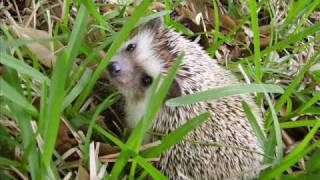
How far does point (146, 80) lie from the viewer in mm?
2896

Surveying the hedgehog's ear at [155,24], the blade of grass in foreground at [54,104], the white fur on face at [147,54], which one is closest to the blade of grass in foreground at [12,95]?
the blade of grass in foreground at [54,104]

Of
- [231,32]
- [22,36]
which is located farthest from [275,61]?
[22,36]

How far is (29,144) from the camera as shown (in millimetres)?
2049

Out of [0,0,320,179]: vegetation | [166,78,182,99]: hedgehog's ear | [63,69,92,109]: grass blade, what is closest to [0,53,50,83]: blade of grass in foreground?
[0,0,320,179]: vegetation

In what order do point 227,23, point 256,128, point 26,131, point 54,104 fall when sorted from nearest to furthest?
1. point 54,104
2. point 26,131
3. point 256,128
4. point 227,23

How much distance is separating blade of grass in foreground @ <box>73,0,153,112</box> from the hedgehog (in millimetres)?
370

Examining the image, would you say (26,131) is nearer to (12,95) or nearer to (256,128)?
(12,95)

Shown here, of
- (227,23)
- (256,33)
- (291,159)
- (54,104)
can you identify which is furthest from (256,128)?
(227,23)

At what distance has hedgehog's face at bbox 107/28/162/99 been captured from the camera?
9.30 ft

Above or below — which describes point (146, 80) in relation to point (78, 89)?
below

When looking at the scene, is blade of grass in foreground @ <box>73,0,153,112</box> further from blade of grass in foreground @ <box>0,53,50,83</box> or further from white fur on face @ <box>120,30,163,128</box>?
white fur on face @ <box>120,30,163,128</box>

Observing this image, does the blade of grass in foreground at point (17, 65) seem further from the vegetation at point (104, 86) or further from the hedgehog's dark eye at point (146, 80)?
the hedgehog's dark eye at point (146, 80)

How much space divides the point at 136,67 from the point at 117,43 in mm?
641

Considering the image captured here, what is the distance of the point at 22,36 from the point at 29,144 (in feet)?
2.39
